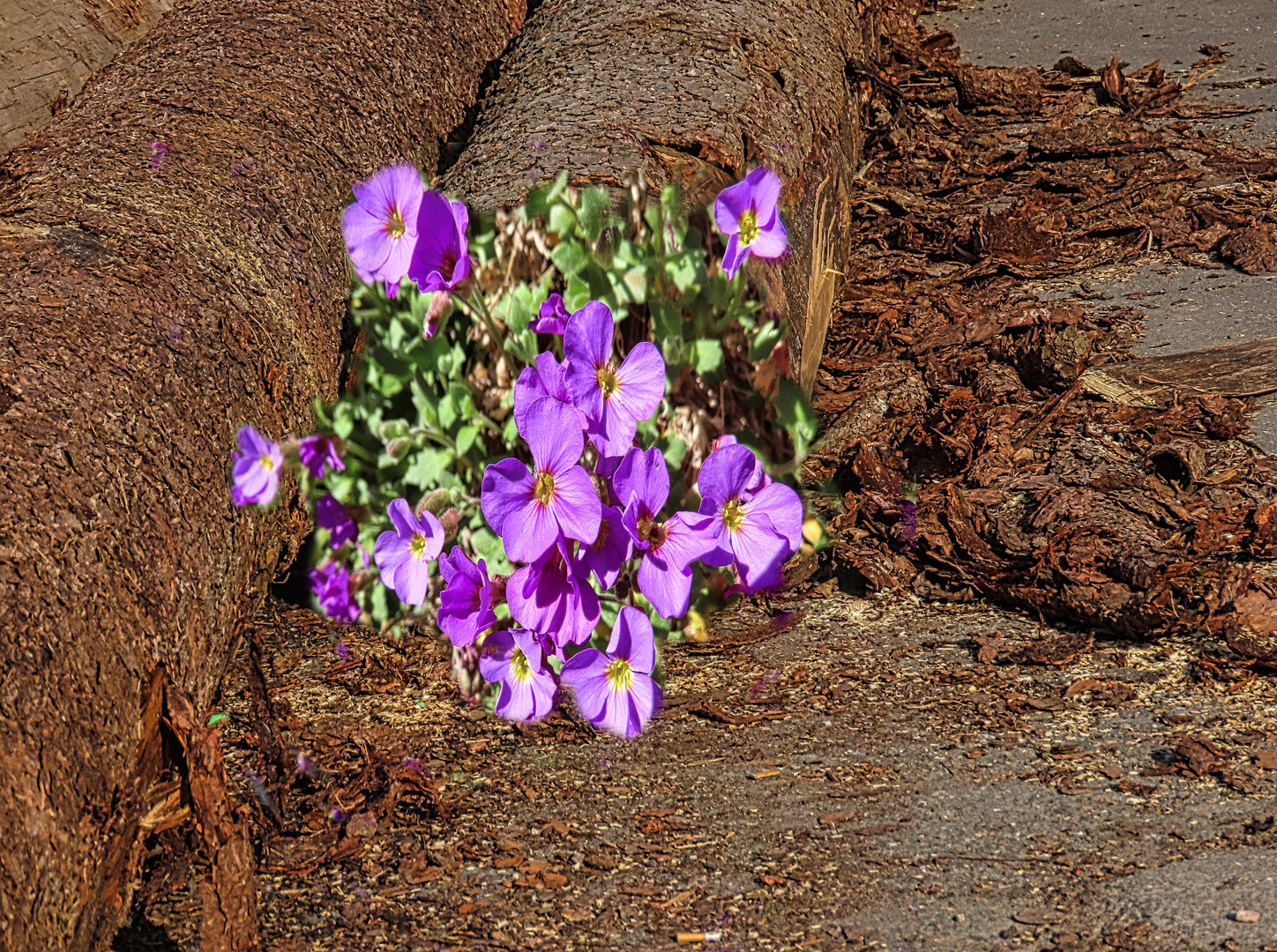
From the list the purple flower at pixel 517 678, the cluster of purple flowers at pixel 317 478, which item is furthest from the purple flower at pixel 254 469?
the purple flower at pixel 517 678

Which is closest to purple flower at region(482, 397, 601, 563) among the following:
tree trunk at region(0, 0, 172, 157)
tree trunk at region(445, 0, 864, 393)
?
tree trunk at region(445, 0, 864, 393)

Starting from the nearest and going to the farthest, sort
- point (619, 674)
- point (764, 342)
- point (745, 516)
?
point (619, 674) < point (745, 516) < point (764, 342)

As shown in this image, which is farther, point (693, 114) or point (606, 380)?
point (693, 114)

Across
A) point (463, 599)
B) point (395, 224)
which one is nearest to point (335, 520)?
point (463, 599)

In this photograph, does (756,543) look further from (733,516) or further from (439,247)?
(439,247)

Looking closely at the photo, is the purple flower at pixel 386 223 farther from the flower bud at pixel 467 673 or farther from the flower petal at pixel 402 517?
the flower bud at pixel 467 673

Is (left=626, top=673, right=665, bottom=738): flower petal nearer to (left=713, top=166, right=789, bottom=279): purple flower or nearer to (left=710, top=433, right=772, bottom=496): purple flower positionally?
(left=710, top=433, right=772, bottom=496): purple flower
